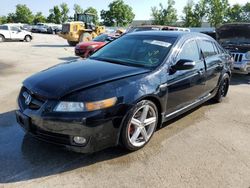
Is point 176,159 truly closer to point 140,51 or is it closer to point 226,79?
point 140,51

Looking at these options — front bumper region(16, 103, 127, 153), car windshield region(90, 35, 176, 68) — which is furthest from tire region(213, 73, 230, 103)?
front bumper region(16, 103, 127, 153)

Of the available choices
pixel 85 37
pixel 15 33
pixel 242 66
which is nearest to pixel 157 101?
pixel 242 66

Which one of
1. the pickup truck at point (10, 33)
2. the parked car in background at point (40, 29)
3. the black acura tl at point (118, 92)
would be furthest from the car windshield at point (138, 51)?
the parked car in background at point (40, 29)

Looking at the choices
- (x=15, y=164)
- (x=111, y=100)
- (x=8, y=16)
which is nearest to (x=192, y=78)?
(x=111, y=100)

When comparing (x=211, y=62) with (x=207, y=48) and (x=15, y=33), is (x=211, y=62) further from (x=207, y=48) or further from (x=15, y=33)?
(x=15, y=33)

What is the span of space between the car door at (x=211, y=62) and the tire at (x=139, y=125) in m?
1.78

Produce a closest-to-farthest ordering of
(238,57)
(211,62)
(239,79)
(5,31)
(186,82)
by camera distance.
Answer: (186,82), (211,62), (238,57), (239,79), (5,31)

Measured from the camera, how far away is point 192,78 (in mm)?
4977

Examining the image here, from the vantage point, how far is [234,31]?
10.5 m

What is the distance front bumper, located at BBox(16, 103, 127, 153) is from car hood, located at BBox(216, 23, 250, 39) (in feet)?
26.4

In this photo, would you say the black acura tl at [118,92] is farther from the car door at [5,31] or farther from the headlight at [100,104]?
the car door at [5,31]

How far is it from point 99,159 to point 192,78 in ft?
6.96

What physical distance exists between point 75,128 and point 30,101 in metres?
0.76

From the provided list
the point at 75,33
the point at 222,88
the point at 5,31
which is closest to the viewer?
the point at 222,88
